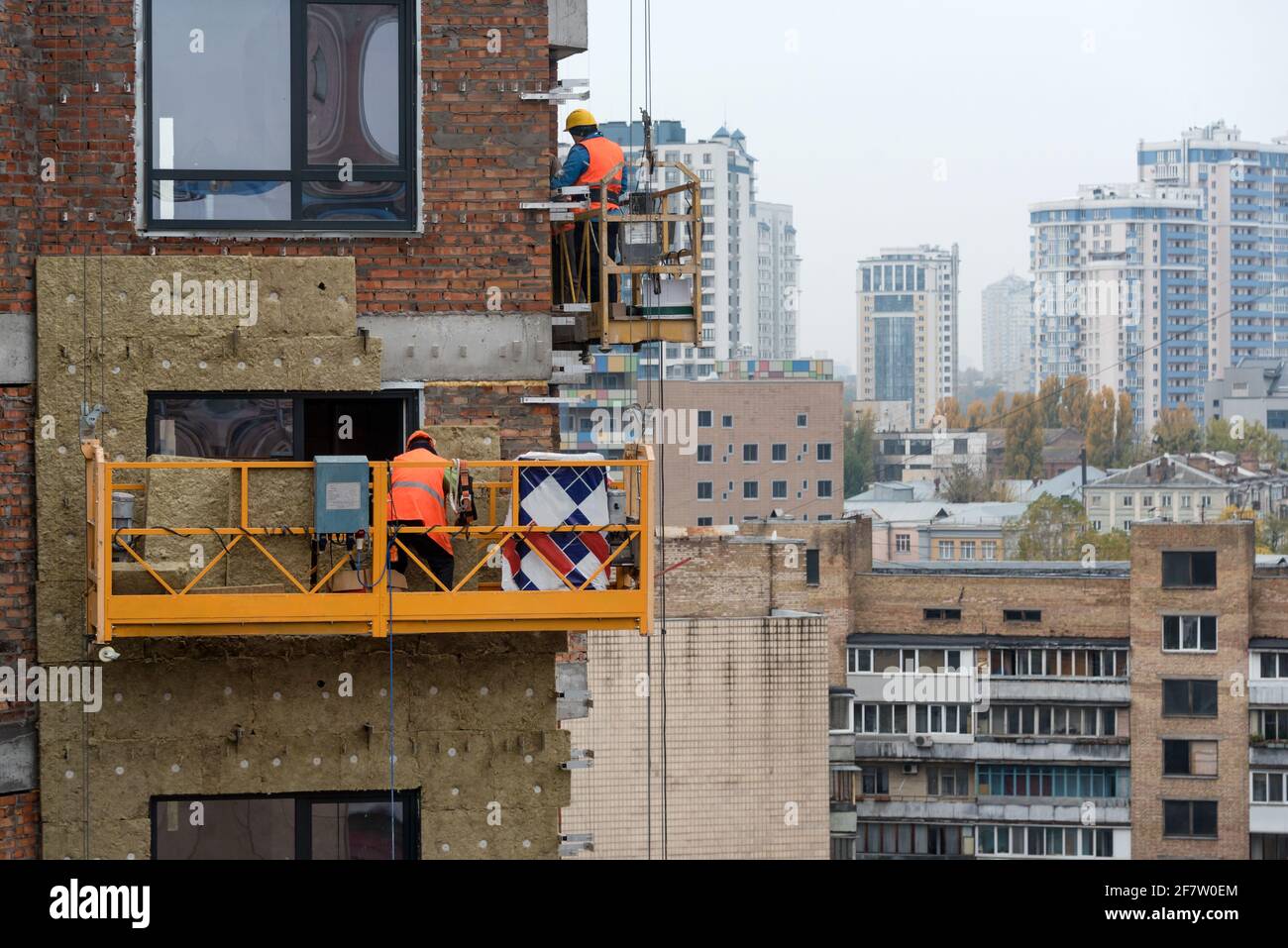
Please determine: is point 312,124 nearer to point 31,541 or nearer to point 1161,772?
point 31,541

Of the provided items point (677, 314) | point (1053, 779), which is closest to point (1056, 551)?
point (1053, 779)

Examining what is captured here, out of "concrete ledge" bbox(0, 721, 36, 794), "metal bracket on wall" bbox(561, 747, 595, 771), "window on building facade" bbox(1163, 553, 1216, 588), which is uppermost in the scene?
"concrete ledge" bbox(0, 721, 36, 794)

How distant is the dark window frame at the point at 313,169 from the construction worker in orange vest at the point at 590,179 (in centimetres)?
142

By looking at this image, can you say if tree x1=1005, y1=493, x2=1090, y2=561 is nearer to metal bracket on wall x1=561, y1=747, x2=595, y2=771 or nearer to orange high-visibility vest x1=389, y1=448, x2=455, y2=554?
metal bracket on wall x1=561, y1=747, x2=595, y2=771

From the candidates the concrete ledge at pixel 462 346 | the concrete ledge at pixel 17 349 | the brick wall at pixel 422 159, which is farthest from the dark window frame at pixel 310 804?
the brick wall at pixel 422 159

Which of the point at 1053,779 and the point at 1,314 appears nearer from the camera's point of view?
the point at 1,314

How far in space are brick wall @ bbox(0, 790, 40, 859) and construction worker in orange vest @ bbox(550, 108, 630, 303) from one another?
5.83 meters

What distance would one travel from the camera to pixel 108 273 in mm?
14195

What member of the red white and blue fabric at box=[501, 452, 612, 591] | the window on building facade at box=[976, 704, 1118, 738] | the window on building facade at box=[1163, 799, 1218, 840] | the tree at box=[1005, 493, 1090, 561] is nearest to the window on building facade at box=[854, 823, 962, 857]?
the window on building facade at box=[976, 704, 1118, 738]

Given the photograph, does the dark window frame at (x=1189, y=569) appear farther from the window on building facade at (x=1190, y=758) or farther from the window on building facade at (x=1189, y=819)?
the window on building facade at (x=1189, y=819)

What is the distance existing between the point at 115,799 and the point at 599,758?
44771 millimetres

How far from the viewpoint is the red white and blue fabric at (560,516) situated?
531 inches

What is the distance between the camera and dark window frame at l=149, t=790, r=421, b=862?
14211 mm

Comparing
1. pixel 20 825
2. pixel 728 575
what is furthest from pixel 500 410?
pixel 728 575
